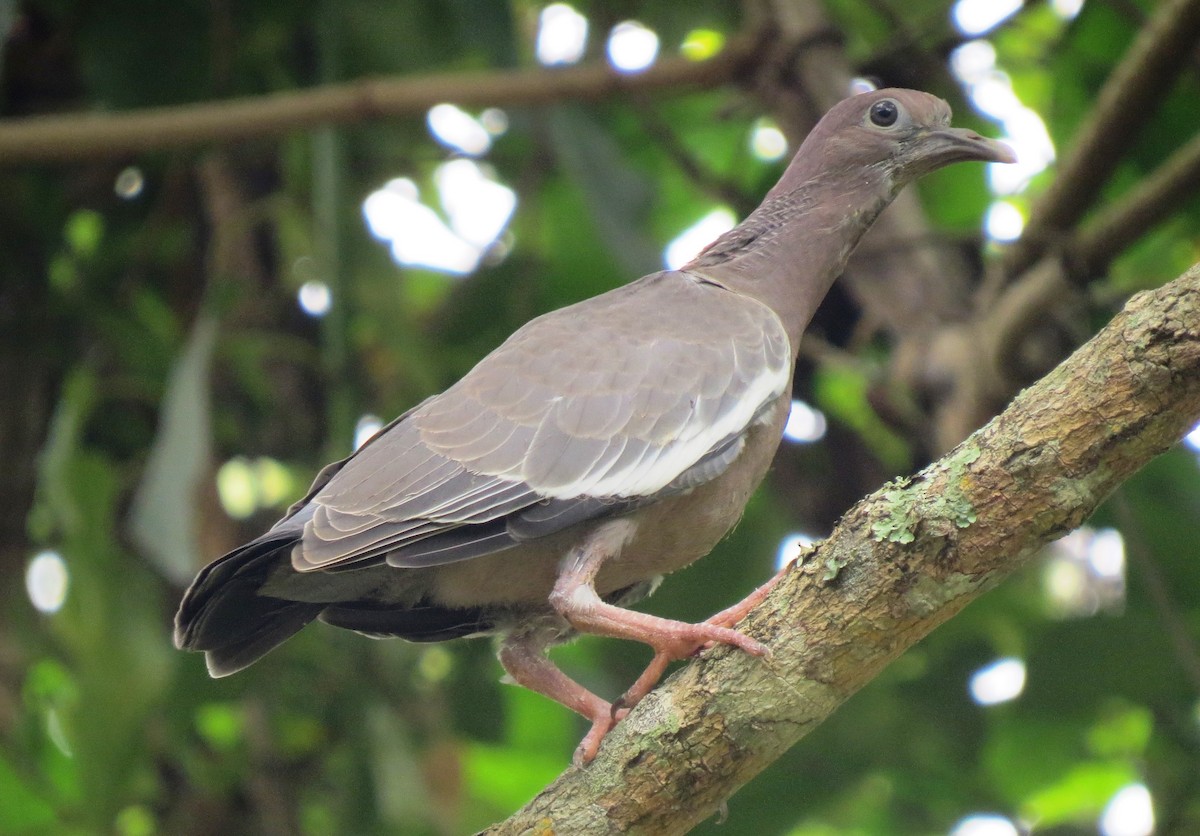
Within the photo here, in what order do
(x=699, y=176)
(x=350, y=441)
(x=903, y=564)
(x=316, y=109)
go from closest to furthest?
1. (x=903, y=564)
2. (x=316, y=109)
3. (x=350, y=441)
4. (x=699, y=176)

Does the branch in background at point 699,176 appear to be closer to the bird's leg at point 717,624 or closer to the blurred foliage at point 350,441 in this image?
the blurred foliage at point 350,441

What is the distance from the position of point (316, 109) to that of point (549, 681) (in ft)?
7.52

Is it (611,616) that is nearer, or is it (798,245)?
(611,616)

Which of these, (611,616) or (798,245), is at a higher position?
(798,245)

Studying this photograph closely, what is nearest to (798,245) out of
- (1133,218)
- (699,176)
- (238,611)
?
(1133,218)

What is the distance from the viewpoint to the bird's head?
4.03 meters

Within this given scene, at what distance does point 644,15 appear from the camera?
609 cm

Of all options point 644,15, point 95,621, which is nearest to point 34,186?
point 95,621

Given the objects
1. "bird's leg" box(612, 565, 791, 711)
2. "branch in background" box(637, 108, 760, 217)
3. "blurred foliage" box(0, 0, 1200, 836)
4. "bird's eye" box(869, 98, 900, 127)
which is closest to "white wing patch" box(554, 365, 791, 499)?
"bird's leg" box(612, 565, 791, 711)

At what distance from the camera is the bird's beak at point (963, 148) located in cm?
392

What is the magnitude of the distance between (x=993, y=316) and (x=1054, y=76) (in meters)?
1.31

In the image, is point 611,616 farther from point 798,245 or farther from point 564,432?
point 798,245

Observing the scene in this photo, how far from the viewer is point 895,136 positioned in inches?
160

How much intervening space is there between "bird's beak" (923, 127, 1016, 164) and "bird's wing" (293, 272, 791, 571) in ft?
2.41
